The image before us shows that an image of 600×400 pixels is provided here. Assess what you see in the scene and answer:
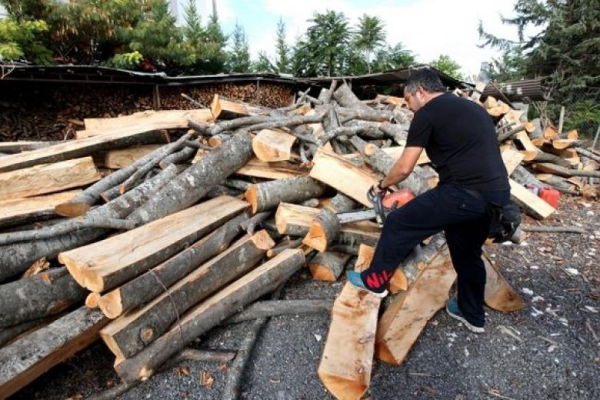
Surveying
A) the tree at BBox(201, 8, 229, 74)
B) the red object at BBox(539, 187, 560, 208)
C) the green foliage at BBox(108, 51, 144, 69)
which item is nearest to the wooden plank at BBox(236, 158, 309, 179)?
the red object at BBox(539, 187, 560, 208)

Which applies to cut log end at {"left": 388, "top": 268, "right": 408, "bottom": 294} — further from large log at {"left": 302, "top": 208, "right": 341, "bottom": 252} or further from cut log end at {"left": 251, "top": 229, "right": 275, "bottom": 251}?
cut log end at {"left": 251, "top": 229, "right": 275, "bottom": 251}

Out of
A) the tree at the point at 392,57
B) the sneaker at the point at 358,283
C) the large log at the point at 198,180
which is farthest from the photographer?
the tree at the point at 392,57

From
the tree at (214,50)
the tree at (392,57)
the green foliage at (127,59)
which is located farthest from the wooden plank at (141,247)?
the tree at (392,57)

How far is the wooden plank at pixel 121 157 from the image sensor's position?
3.67 metres

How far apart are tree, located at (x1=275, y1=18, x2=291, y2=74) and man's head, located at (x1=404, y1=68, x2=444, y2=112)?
49.0 feet

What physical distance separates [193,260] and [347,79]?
868 centimetres

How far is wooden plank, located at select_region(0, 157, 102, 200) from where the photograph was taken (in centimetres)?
290

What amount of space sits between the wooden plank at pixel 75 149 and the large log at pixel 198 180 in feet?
3.77

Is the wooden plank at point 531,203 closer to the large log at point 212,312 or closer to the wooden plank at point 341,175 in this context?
the wooden plank at point 341,175

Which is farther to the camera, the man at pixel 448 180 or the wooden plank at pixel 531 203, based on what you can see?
the wooden plank at pixel 531 203

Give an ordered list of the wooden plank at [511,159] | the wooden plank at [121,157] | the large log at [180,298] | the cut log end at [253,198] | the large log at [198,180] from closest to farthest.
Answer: the large log at [180,298]
the large log at [198,180]
the cut log end at [253,198]
the wooden plank at [121,157]
the wooden plank at [511,159]

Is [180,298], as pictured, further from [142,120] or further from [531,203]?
[531,203]

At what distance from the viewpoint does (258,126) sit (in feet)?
11.5

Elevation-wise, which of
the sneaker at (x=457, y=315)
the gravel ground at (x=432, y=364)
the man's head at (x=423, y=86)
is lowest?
the gravel ground at (x=432, y=364)
